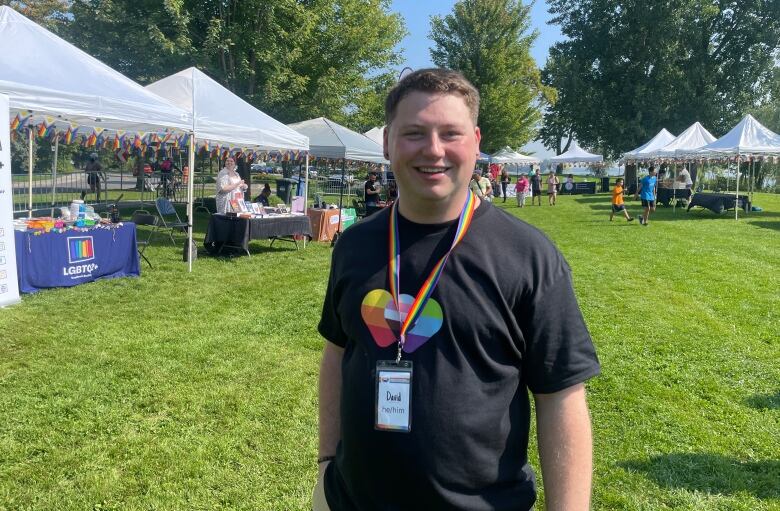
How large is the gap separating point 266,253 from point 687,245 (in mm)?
9175

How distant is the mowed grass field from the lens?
11.1 feet

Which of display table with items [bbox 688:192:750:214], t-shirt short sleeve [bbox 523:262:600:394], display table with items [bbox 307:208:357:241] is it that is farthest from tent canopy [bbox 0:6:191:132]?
display table with items [bbox 688:192:750:214]

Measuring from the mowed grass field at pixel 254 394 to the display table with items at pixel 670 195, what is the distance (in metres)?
14.6

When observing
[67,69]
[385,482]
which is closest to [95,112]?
[67,69]

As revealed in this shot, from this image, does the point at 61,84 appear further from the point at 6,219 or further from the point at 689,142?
the point at 689,142

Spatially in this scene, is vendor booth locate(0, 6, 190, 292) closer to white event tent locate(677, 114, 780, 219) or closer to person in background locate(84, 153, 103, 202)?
person in background locate(84, 153, 103, 202)

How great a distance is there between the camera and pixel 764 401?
4.60 metres

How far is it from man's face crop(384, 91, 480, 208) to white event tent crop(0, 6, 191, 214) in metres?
7.21

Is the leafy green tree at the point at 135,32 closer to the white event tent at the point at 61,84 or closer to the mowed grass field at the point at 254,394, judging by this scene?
the white event tent at the point at 61,84

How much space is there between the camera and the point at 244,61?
1788 centimetres

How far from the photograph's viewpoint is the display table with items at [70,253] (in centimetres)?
757

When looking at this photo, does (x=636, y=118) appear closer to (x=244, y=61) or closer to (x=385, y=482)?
(x=244, y=61)

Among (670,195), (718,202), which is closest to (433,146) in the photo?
(718,202)

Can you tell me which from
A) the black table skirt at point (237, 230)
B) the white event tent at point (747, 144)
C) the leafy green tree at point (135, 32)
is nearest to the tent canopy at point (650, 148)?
the white event tent at point (747, 144)
